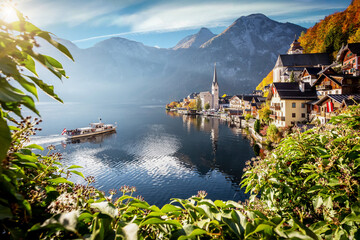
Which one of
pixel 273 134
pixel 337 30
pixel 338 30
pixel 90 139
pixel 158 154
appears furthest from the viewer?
pixel 337 30

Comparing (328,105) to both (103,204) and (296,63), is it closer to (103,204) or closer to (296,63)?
(103,204)

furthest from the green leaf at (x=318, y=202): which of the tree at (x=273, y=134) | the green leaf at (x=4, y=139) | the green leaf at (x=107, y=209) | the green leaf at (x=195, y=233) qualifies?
the tree at (x=273, y=134)

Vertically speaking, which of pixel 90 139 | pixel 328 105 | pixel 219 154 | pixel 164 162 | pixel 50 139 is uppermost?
pixel 328 105

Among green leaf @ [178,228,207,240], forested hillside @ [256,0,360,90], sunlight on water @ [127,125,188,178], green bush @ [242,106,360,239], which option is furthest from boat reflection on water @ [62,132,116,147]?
forested hillside @ [256,0,360,90]

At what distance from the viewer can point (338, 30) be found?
229 ft

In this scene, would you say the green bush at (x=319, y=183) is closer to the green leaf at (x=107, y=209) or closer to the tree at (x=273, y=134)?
the green leaf at (x=107, y=209)

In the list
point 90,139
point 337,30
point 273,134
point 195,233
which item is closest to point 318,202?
point 195,233

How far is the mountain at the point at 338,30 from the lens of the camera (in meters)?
66.8

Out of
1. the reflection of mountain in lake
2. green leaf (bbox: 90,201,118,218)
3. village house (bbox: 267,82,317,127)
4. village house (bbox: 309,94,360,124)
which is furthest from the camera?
village house (bbox: 267,82,317,127)

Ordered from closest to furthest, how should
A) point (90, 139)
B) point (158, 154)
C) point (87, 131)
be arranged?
point (158, 154) → point (90, 139) → point (87, 131)

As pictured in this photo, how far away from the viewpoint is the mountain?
66.8 meters

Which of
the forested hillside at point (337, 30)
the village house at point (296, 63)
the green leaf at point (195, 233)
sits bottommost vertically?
the green leaf at point (195, 233)

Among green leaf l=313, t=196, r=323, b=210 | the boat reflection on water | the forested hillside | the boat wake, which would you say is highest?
the forested hillside

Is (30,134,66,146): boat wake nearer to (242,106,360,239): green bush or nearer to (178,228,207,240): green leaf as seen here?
(242,106,360,239): green bush
